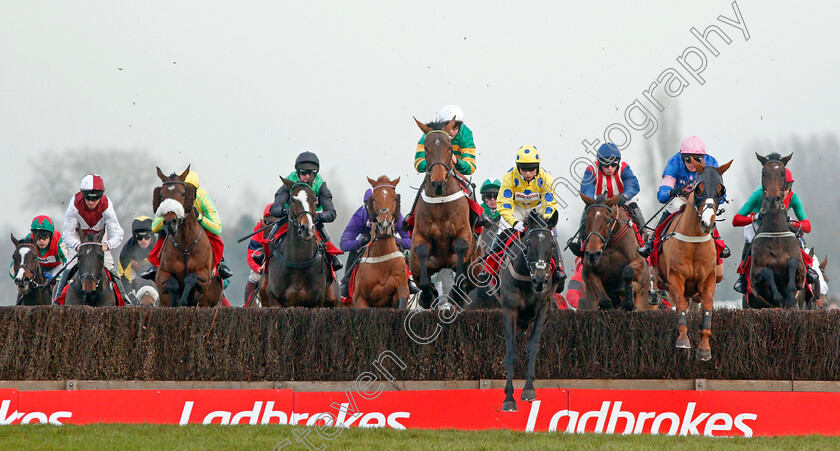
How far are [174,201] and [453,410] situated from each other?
3.61m

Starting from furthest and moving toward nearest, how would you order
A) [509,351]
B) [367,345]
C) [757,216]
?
[757,216] → [367,345] → [509,351]

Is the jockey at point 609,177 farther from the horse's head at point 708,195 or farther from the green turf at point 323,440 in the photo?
the green turf at point 323,440

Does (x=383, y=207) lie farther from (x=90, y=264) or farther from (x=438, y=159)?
(x=90, y=264)

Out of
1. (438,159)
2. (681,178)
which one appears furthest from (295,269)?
(681,178)

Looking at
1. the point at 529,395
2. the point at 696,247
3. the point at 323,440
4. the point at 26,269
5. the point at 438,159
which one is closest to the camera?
the point at 323,440

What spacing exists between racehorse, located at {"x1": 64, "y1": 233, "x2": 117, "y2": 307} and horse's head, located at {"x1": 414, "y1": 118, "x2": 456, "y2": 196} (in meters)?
3.80

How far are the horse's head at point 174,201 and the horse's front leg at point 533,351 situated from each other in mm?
3758

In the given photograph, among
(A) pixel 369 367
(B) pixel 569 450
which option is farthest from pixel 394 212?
(B) pixel 569 450

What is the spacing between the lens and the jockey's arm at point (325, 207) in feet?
35.3

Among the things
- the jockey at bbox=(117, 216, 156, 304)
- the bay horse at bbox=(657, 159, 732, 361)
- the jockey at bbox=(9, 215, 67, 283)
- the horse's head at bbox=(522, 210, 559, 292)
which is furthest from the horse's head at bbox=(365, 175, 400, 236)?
the jockey at bbox=(117, 216, 156, 304)

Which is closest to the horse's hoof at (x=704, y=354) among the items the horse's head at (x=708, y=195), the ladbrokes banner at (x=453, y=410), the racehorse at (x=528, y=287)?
the ladbrokes banner at (x=453, y=410)

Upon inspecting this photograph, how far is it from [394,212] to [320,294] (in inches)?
49.7

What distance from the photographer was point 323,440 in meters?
7.42

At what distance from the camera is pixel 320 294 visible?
35.3 ft
